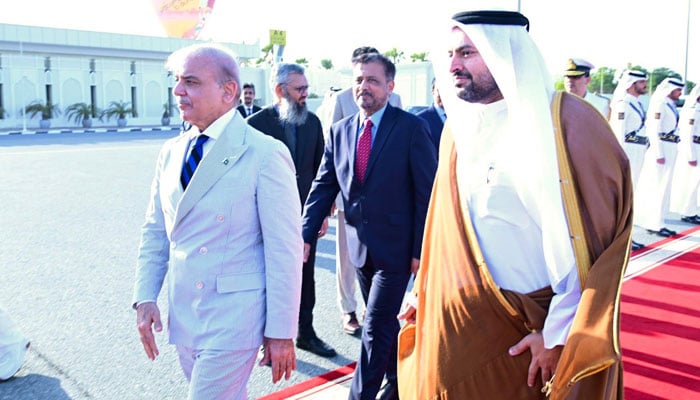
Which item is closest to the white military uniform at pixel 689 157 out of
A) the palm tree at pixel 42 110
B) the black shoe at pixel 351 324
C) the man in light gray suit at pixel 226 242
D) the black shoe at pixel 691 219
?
the black shoe at pixel 691 219

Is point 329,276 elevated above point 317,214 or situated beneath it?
situated beneath

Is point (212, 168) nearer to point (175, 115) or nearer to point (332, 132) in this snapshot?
point (332, 132)

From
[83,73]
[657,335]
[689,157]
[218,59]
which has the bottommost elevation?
[657,335]

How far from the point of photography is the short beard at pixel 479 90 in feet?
7.17

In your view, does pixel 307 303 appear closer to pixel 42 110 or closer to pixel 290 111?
pixel 290 111

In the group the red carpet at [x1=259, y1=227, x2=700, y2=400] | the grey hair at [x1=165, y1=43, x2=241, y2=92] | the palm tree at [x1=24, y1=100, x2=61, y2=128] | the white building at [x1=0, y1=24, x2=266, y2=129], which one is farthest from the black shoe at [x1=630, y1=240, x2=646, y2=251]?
the palm tree at [x1=24, y1=100, x2=61, y2=128]

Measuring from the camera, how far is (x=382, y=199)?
3.48m

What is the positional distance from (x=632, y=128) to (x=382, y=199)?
618 cm

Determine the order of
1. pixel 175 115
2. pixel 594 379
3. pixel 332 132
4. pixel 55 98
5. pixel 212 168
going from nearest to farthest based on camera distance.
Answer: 1. pixel 594 379
2. pixel 212 168
3. pixel 332 132
4. pixel 55 98
5. pixel 175 115

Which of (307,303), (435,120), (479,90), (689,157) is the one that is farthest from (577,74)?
(479,90)

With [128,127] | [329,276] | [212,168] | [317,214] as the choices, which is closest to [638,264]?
[329,276]

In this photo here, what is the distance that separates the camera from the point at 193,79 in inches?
92.7

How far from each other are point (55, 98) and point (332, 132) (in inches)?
1335

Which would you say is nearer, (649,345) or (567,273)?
(567,273)
